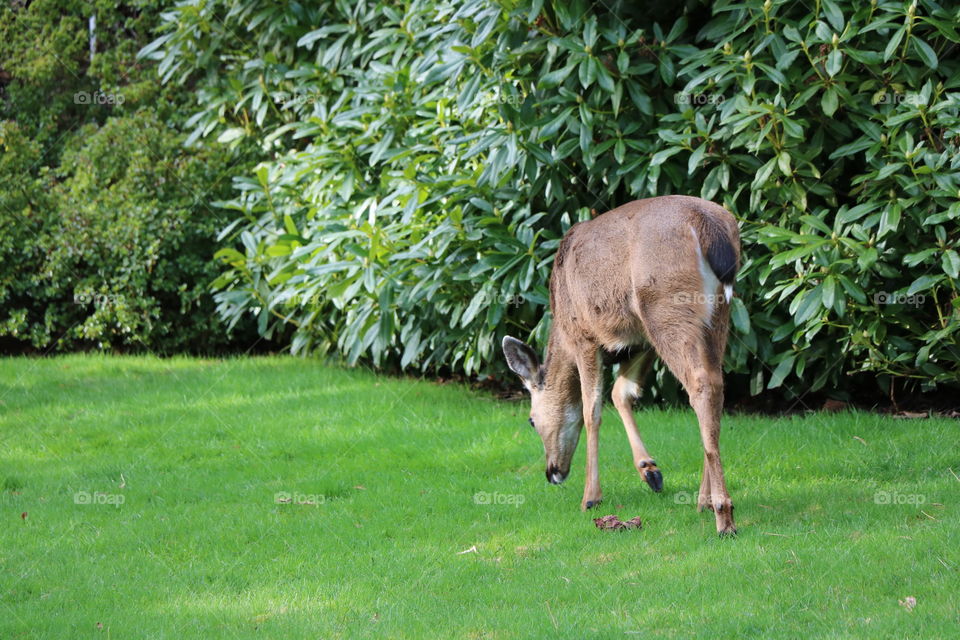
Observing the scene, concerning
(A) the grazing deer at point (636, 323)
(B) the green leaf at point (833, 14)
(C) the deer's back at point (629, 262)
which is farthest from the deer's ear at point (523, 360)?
(B) the green leaf at point (833, 14)

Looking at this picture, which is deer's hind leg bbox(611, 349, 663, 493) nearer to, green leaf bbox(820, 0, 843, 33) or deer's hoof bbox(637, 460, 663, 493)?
deer's hoof bbox(637, 460, 663, 493)

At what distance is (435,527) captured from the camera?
6.48m

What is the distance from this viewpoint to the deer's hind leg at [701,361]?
569 cm

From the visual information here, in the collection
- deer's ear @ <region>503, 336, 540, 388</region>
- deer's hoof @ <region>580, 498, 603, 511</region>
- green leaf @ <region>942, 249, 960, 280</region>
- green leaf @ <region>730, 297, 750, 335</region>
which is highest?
green leaf @ <region>942, 249, 960, 280</region>

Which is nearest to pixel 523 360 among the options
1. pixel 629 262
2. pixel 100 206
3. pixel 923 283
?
pixel 629 262

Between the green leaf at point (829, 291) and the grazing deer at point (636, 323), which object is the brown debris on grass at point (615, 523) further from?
the green leaf at point (829, 291)

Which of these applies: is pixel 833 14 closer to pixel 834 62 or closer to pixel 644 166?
pixel 834 62

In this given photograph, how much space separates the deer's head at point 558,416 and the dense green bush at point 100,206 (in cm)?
596

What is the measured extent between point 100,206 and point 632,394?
7.47 metres

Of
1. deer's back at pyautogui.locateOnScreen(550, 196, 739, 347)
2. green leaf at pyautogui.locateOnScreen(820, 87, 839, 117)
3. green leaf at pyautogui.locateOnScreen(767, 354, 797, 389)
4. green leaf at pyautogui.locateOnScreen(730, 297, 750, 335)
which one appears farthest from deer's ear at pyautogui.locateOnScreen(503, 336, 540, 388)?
green leaf at pyautogui.locateOnScreen(820, 87, 839, 117)

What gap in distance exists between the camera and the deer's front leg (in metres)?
6.67

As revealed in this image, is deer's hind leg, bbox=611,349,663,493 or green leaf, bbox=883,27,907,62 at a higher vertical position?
green leaf, bbox=883,27,907,62

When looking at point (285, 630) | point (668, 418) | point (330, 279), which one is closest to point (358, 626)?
point (285, 630)

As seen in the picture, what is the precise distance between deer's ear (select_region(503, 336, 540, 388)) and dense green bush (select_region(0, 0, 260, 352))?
5659mm
